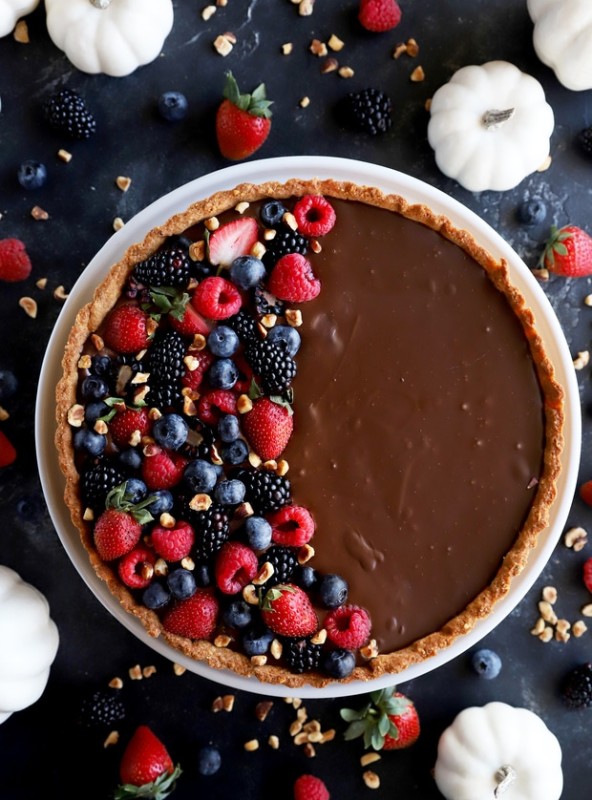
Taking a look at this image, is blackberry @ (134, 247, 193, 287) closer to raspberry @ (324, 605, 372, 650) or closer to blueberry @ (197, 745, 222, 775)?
raspberry @ (324, 605, 372, 650)

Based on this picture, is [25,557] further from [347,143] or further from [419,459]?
[347,143]

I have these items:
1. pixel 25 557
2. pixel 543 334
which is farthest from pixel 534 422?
pixel 25 557

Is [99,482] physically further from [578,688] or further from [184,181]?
[578,688]

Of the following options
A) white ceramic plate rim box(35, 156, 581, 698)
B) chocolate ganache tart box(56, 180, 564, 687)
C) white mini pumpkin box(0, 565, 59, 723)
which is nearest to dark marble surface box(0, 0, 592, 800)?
white mini pumpkin box(0, 565, 59, 723)

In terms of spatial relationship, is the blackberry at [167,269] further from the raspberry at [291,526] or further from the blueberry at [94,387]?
the raspberry at [291,526]

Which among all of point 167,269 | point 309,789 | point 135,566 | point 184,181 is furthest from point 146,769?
point 184,181

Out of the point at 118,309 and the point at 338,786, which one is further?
the point at 338,786
